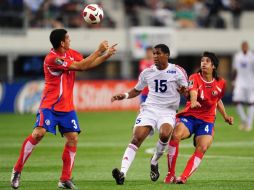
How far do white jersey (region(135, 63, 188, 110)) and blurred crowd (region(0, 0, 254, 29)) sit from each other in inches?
853

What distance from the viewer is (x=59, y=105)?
13.5 metres

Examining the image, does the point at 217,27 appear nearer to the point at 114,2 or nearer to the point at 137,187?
the point at 114,2

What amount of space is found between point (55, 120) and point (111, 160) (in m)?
5.11

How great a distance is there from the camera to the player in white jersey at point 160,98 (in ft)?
47.1

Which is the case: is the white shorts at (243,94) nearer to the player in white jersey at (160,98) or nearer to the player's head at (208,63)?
the player's head at (208,63)

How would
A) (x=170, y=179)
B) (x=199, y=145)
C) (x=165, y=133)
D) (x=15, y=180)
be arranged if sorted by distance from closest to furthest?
(x=15, y=180) → (x=170, y=179) → (x=165, y=133) → (x=199, y=145)

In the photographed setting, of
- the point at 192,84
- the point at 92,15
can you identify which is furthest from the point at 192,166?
the point at 92,15

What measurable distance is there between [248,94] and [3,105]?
10.8 meters

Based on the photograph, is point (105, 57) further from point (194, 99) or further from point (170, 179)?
point (170, 179)

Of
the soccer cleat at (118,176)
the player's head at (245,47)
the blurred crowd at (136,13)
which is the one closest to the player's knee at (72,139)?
the soccer cleat at (118,176)

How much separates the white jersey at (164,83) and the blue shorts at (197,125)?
0.27 metres

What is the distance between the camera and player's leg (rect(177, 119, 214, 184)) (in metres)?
14.1

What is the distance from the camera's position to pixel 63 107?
532 inches

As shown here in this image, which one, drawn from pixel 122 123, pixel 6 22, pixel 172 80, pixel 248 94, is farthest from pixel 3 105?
pixel 172 80
